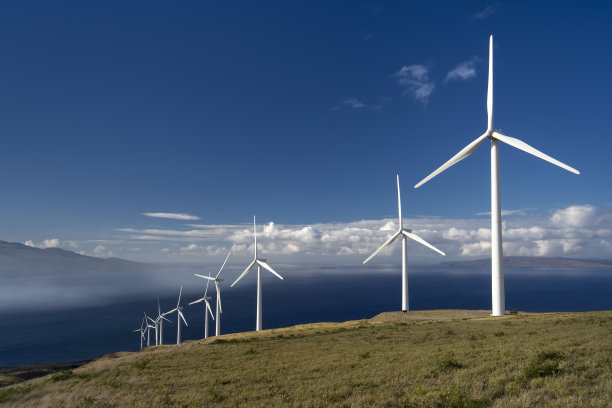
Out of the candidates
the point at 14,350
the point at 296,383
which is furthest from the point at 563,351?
the point at 14,350

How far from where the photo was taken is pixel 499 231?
143ft

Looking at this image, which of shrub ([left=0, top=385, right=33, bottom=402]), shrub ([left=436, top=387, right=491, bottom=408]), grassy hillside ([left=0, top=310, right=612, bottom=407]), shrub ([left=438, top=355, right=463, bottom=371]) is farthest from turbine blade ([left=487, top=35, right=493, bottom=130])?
shrub ([left=0, top=385, right=33, bottom=402])

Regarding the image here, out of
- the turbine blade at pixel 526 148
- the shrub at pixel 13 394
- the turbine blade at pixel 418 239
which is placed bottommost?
the shrub at pixel 13 394

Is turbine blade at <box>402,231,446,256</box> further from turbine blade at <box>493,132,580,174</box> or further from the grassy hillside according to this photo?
the grassy hillside

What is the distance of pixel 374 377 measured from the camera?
56.4 ft

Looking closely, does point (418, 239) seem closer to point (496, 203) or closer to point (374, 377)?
point (496, 203)

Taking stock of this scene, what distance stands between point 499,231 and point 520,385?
3557 cm

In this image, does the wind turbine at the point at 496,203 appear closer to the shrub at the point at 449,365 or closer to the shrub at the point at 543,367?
the shrub at the point at 543,367

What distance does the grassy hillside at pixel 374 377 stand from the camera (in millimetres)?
12828

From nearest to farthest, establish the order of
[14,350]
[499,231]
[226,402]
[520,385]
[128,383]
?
[520,385] < [226,402] < [128,383] < [499,231] < [14,350]

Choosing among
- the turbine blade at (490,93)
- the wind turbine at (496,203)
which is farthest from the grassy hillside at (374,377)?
the turbine blade at (490,93)

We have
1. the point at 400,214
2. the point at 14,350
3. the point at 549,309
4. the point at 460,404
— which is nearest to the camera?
the point at 460,404

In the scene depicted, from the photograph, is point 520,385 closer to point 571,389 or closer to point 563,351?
point 571,389

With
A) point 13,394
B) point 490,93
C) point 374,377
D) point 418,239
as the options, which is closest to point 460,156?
point 490,93
